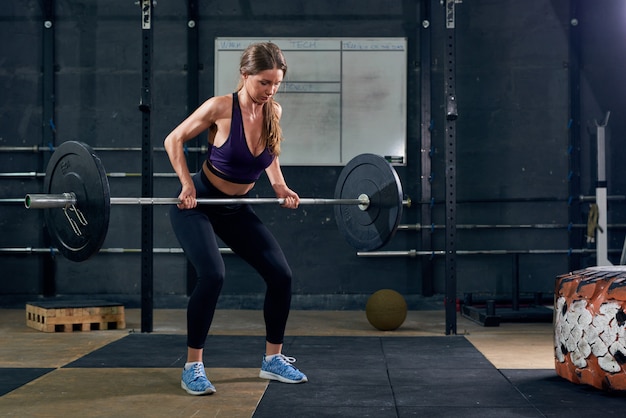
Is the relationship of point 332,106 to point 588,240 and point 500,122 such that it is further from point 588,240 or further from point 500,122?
point 588,240

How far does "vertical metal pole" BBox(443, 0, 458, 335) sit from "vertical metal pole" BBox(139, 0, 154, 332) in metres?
1.86

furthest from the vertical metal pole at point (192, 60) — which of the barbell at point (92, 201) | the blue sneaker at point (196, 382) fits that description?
the blue sneaker at point (196, 382)

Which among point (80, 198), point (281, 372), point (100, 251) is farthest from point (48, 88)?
point (281, 372)

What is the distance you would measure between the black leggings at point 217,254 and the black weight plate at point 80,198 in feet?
1.14

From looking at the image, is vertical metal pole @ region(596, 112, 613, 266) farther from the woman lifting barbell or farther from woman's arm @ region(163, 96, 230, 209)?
woman's arm @ region(163, 96, 230, 209)

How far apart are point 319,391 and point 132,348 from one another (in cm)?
151

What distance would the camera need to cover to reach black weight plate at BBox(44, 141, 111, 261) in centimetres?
280

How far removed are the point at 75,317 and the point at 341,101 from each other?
8.69 ft

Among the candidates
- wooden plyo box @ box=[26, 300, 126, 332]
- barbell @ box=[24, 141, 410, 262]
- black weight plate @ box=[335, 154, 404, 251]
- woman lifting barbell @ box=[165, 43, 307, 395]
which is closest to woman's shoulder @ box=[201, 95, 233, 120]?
Result: woman lifting barbell @ box=[165, 43, 307, 395]

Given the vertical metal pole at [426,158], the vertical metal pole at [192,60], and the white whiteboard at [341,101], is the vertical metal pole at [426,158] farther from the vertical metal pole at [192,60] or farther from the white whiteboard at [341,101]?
the vertical metal pole at [192,60]

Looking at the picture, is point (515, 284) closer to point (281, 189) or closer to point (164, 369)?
point (281, 189)

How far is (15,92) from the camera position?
620 cm

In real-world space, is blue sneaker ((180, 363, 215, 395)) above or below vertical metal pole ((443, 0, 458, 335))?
below

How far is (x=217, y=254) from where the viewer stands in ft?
9.72
